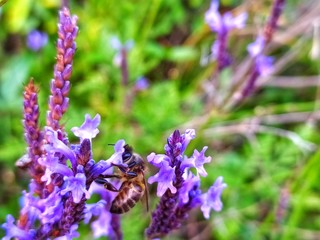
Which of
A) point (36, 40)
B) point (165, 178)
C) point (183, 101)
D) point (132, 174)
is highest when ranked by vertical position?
point (36, 40)

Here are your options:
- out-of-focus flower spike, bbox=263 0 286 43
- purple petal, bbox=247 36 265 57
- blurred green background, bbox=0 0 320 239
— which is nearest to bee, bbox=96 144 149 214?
out-of-focus flower spike, bbox=263 0 286 43

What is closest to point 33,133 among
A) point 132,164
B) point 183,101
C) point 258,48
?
point 132,164

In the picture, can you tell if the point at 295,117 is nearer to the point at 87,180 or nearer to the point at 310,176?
the point at 310,176

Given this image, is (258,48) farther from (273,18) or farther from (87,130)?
(87,130)

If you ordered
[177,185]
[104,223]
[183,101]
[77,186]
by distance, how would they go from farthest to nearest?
[183,101]
[104,223]
[177,185]
[77,186]

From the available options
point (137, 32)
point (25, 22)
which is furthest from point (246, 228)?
point (25, 22)

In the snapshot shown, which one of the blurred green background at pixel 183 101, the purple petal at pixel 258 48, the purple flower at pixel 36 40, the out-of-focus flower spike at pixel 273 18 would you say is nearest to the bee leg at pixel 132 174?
the out-of-focus flower spike at pixel 273 18
